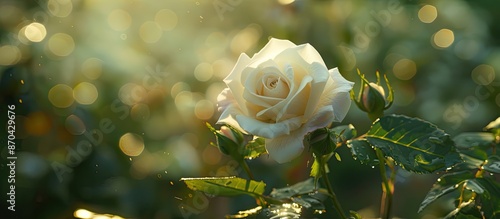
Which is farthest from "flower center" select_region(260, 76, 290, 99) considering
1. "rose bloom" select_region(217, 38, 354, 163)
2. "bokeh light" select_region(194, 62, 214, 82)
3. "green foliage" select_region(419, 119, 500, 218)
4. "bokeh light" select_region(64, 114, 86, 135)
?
"bokeh light" select_region(194, 62, 214, 82)

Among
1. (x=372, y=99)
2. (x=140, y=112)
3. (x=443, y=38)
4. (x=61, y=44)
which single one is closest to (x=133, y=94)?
(x=140, y=112)

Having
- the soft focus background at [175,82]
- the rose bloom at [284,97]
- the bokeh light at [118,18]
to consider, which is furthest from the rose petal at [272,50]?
the bokeh light at [118,18]

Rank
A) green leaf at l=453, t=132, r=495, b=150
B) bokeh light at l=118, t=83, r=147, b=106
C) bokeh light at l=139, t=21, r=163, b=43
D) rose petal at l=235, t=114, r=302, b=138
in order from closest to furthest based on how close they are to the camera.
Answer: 1. rose petal at l=235, t=114, r=302, b=138
2. green leaf at l=453, t=132, r=495, b=150
3. bokeh light at l=118, t=83, r=147, b=106
4. bokeh light at l=139, t=21, r=163, b=43

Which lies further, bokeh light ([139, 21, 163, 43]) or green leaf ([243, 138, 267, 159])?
bokeh light ([139, 21, 163, 43])

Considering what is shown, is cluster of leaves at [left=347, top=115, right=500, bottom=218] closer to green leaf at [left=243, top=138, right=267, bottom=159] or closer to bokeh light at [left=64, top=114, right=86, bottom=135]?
green leaf at [left=243, top=138, right=267, bottom=159]

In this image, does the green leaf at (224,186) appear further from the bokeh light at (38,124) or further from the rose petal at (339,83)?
the bokeh light at (38,124)

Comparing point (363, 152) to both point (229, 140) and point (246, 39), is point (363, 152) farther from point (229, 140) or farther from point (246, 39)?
point (246, 39)

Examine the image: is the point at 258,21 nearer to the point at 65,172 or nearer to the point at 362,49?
the point at 362,49

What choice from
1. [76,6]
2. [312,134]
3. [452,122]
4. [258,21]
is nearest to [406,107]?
[452,122]
